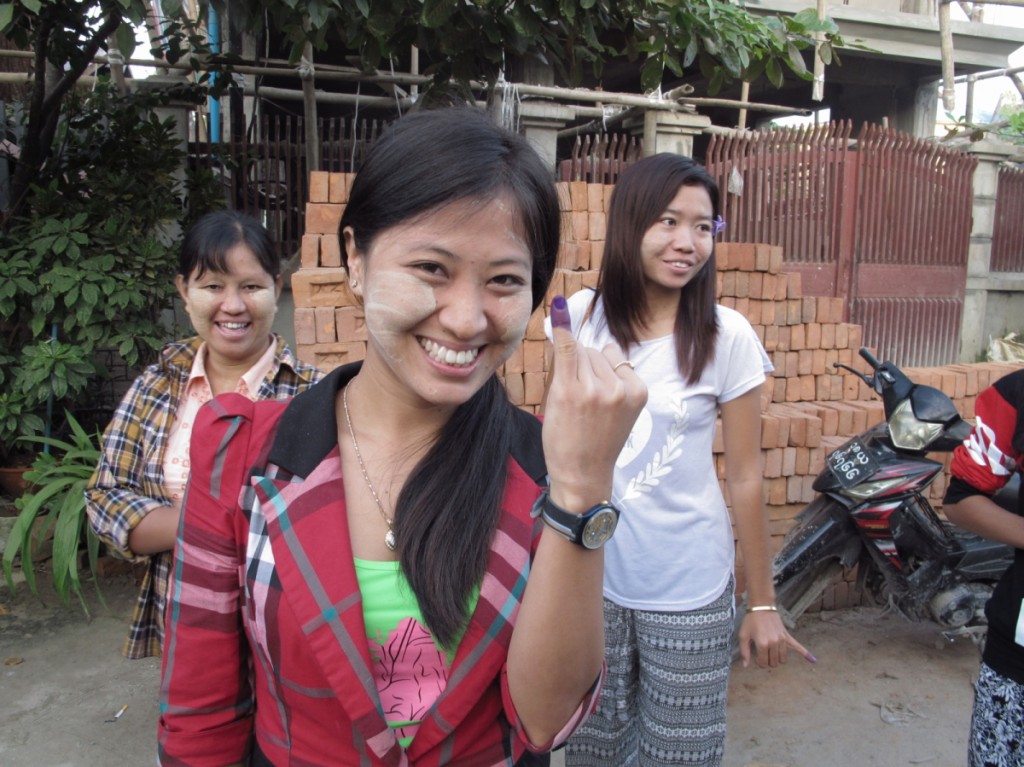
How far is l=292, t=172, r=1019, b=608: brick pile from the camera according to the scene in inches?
136

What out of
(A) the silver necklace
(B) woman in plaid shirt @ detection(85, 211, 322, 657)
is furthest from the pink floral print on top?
(B) woman in plaid shirt @ detection(85, 211, 322, 657)

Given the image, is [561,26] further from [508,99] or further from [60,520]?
[60,520]

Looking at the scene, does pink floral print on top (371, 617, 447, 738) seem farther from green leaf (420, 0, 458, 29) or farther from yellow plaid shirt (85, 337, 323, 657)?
green leaf (420, 0, 458, 29)

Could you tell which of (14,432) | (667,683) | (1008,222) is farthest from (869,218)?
(14,432)

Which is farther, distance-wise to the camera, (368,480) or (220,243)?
(220,243)

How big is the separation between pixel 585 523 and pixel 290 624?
0.45 meters

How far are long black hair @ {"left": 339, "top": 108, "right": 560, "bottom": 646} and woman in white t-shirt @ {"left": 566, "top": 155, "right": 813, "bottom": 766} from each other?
0.84 meters

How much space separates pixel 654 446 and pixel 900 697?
94.9 inches

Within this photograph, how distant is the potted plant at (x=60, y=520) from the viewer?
3.48m

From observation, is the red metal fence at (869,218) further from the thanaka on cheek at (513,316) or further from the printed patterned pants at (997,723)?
the thanaka on cheek at (513,316)

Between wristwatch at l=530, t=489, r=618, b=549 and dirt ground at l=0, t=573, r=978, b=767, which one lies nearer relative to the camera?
Result: wristwatch at l=530, t=489, r=618, b=549

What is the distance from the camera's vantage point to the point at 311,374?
2477mm

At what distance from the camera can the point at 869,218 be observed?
6773 mm

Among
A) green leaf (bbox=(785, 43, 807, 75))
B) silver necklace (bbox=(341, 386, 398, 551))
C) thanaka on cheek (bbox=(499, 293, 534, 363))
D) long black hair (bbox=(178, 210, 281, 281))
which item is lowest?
silver necklace (bbox=(341, 386, 398, 551))
